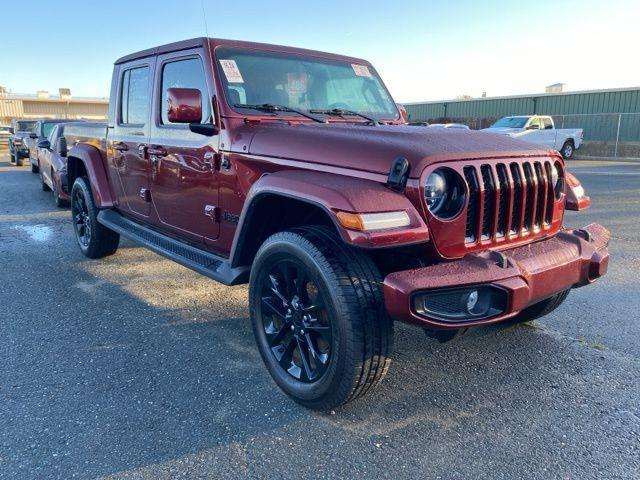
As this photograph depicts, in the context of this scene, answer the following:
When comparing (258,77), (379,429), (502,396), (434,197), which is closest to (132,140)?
(258,77)

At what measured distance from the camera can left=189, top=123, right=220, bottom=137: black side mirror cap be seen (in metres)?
3.34

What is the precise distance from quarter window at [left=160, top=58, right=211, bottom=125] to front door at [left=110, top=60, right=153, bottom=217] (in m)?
0.26

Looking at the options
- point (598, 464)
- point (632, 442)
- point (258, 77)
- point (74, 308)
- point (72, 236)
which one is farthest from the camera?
point (72, 236)

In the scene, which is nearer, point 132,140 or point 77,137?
point 132,140

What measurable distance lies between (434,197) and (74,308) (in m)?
3.23

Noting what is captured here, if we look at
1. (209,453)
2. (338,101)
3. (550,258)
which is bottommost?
(209,453)

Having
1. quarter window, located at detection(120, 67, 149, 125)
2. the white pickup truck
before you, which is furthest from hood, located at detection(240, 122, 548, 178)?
the white pickup truck

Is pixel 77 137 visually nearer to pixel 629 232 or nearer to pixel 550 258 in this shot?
pixel 550 258

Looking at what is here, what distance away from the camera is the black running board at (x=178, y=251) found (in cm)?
322

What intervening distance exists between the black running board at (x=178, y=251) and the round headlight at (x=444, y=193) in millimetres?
1257

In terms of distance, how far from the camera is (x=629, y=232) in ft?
23.3

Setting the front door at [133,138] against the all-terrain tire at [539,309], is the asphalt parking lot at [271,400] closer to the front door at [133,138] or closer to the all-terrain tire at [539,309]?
the all-terrain tire at [539,309]

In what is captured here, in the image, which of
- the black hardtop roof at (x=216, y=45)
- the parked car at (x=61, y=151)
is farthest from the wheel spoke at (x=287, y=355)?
the parked car at (x=61, y=151)

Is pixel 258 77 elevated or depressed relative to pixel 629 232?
elevated
